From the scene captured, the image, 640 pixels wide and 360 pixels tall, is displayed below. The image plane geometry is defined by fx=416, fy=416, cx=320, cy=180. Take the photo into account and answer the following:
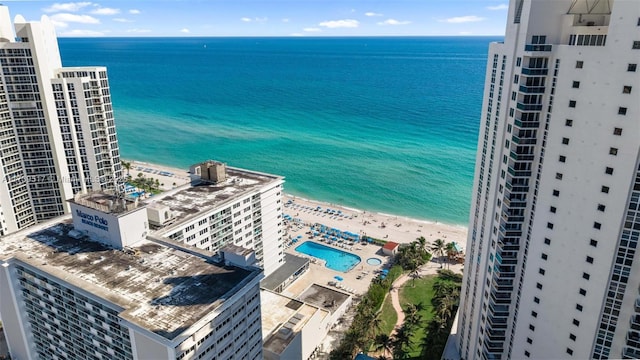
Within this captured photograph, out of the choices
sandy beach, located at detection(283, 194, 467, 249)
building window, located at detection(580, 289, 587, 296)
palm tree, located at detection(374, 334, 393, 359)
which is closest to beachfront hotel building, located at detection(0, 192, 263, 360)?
palm tree, located at detection(374, 334, 393, 359)

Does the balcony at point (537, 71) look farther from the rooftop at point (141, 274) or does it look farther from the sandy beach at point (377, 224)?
the sandy beach at point (377, 224)

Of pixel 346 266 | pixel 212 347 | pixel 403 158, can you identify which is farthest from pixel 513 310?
pixel 403 158

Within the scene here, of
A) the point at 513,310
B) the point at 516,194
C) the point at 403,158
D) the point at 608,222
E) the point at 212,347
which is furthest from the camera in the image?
the point at 403,158

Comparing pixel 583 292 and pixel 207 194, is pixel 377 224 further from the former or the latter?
pixel 583 292

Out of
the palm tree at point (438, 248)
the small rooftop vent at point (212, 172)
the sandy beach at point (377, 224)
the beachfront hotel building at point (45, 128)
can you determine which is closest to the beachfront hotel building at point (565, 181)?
the palm tree at point (438, 248)

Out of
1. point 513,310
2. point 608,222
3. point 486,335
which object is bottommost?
point 486,335

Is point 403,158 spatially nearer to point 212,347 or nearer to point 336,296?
point 336,296
